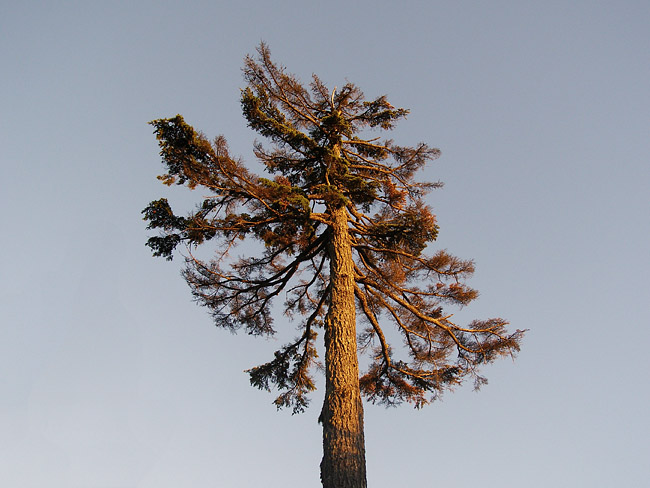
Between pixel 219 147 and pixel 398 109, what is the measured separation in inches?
222

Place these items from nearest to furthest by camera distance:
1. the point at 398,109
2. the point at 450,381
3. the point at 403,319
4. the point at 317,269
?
the point at 450,381, the point at 403,319, the point at 317,269, the point at 398,109

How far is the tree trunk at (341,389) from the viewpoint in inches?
260

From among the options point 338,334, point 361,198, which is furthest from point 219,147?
point 338,334

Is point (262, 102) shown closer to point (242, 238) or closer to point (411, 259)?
point (242, 238)

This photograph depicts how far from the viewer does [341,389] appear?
7430mm

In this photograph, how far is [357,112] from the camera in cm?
1226

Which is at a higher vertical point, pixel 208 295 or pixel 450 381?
pixel 208 295

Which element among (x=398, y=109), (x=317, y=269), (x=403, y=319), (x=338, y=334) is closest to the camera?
(x=338, y=334)

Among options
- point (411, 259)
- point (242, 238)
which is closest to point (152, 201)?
point (242, 238)

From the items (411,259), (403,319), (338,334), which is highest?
(411,259)

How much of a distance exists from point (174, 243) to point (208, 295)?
4.42ft

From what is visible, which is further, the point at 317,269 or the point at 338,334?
the point at 317,269

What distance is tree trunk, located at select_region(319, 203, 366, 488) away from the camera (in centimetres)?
661

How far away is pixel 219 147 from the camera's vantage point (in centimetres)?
842
